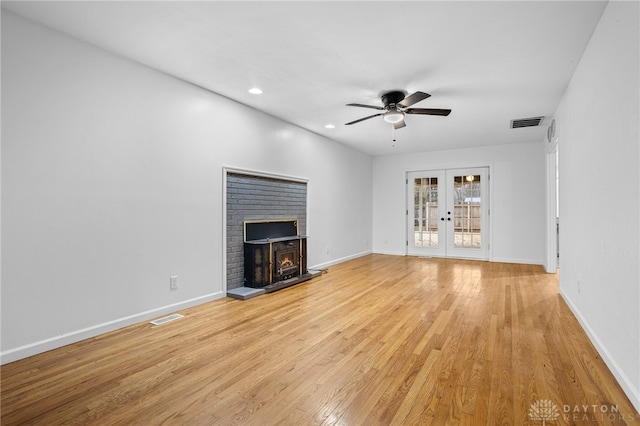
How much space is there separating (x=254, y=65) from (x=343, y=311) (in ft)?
8.87

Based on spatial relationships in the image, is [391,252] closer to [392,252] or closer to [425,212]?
[392,252]

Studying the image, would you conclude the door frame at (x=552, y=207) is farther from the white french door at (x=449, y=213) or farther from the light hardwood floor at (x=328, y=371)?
the light hardwood floor at (x=328, y=371)

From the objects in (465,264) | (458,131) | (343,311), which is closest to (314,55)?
(343,311)

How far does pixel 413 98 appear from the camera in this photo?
3416mm

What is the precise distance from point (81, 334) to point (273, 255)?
2.22m

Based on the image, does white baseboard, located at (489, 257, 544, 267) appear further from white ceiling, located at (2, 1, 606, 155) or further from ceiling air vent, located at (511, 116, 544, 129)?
white ceiling, located at (2, 1, 606, 155)

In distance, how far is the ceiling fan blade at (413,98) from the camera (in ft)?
10.7

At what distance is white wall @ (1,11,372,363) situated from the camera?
2309 mm

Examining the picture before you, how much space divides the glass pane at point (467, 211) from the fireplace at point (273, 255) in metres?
4.04

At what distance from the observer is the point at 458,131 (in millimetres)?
5621

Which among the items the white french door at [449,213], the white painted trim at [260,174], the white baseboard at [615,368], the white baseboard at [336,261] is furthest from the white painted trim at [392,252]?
the white baseboard at [615,368]

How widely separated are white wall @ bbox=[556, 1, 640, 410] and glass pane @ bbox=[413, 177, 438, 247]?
4203mm

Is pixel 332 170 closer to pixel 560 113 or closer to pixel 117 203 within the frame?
pixel 560 113

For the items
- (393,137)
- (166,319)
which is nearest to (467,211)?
(393,137)
